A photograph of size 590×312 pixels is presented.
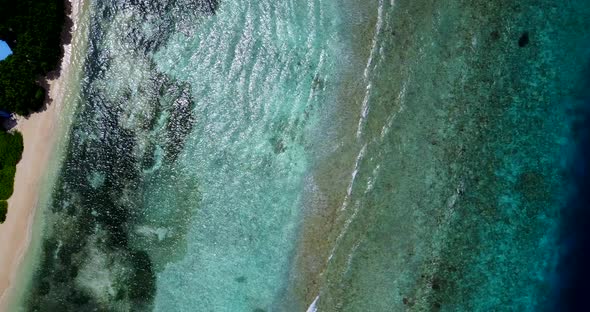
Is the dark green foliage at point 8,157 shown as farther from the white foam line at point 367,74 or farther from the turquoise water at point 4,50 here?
the white foam line at point 367,74

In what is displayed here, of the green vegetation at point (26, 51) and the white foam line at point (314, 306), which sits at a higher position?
the green vegetation at point (26, 51)

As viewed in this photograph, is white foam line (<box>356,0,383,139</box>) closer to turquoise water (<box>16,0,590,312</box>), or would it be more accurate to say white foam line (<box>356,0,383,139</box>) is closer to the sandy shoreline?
turquoise water (<box>16,0,590,312</box>)

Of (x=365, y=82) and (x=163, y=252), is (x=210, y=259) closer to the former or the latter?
(x=163, y=252)

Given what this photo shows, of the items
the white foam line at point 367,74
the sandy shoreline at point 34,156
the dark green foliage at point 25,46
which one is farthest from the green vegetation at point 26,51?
the white foam line at point 367,74

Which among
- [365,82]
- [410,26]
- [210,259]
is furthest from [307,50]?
[210,259]

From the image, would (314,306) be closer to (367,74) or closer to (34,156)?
(367,74)

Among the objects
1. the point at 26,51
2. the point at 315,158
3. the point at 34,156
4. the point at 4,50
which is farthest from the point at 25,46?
the point at 315,158
